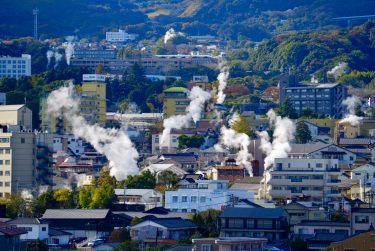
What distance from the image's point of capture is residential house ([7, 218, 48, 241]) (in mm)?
39794

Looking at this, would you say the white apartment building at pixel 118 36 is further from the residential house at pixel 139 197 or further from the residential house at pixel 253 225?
the residential house at pixel 253 225

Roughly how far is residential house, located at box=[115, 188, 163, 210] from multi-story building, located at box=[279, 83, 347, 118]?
2693cm

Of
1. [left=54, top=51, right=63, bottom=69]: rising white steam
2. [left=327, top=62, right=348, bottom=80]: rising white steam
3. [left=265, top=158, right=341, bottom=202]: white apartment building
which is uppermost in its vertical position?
[left=54, top=51, right=63, bottom=69]: rising white steam

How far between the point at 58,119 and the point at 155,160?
10.1 meters

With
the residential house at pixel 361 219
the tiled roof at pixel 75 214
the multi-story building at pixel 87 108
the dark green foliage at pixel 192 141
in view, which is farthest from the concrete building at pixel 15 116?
the residential house at pixel 361 219

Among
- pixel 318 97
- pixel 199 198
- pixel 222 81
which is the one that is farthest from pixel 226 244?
pixel 222 81

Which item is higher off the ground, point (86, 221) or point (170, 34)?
point (170, 34)

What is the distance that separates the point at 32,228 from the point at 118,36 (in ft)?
273

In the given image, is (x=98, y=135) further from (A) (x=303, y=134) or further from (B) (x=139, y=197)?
(B) (x=139, y=197)

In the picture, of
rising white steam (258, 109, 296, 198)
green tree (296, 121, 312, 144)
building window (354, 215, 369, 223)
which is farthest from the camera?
green tree (296, 121, 312, 144)

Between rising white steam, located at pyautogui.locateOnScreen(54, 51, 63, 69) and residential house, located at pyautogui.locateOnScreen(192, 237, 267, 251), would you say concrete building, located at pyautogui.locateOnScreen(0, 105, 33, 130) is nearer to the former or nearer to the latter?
residential house, located at pyautogui.locateOnScreen(192, 237, 267, 251)

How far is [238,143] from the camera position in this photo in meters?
63.0

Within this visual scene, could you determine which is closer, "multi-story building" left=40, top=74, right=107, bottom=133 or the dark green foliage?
the dark green foliage

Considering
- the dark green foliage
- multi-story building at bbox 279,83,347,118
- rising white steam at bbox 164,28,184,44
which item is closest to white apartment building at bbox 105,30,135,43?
rising white steam at bbox 164,28,184,44
